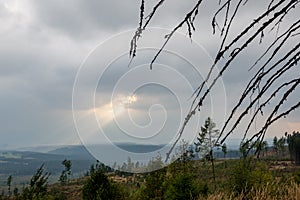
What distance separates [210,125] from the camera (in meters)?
46.3

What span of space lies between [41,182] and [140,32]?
11.0 meters

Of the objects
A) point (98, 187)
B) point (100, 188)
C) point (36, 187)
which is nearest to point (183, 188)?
point (100, 188)

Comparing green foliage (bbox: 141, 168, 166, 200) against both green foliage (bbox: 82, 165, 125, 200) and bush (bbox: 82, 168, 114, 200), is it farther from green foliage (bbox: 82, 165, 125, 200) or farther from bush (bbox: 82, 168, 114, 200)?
bush (bbox: 82, 168, 114, 200)

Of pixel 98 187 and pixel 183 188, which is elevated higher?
pixel 183 188

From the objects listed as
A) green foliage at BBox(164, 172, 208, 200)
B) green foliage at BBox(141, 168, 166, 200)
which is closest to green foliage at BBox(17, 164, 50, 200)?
green foliage at BBox(164, 172, 208, 200)

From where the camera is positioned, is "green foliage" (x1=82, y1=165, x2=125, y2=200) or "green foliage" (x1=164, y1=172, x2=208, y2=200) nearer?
"green foliage" (x1=164, y1=172, x2=208, y2=200)

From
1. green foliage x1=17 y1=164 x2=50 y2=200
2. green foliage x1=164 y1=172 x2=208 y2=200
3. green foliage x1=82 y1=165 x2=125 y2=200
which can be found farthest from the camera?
green foliage x1=82 y1=165 x2=125 y2=200

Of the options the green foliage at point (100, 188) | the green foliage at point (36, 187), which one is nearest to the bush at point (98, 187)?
the green foliage at point (100, 188)

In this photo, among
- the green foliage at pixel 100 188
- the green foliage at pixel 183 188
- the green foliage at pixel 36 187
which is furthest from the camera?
the green foliage at pixel 100 188

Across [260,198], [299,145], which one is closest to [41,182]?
[260,198]

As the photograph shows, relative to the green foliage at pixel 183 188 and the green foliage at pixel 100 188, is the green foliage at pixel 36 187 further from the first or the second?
the green foliage at pixel 100 188

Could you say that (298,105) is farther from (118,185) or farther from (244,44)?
(118,185)

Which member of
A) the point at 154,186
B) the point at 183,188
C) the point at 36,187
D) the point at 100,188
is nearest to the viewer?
the point at 36,187

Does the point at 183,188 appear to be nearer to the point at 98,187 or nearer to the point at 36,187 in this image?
the point at 98,187
